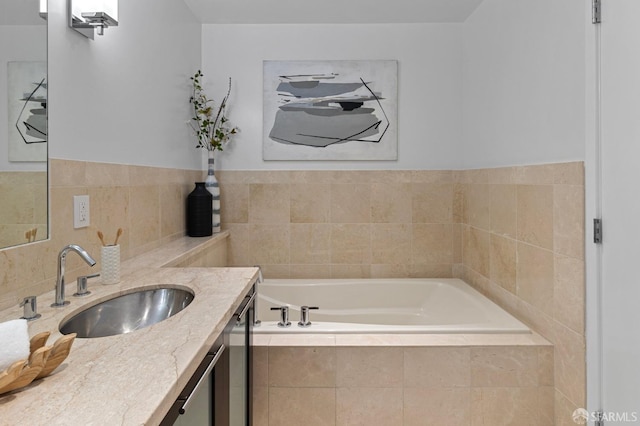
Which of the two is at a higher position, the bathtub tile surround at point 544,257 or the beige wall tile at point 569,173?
the beige wall tile at point 569,173

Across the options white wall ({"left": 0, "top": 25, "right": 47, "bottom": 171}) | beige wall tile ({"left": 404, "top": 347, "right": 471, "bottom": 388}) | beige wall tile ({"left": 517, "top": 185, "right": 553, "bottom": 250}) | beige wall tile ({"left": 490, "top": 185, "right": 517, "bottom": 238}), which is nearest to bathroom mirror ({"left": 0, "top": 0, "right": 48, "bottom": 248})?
white wall ({"left": 0, "top": 25, "right": 47, "bottom": 171})

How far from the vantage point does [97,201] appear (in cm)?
157

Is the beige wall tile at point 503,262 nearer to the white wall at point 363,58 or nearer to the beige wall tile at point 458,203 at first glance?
the beige wall tile at point 458,203

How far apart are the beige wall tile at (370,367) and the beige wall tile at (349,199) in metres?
1.35

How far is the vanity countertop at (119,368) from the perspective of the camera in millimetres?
592

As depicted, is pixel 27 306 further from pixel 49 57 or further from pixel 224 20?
pixel 224 20

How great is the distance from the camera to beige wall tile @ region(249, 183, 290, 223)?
2912 mm

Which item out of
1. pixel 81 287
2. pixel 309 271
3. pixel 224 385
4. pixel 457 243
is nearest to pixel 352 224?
pixel 309 271

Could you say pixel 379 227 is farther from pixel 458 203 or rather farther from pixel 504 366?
pixel 504 366

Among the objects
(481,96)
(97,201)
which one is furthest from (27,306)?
(481,96)

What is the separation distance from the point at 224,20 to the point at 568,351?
9.95ft

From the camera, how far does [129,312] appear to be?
1261 millimetres

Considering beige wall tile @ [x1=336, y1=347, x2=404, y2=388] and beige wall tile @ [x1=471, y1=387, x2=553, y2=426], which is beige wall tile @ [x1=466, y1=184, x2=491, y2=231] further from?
beige wall tile @ [x1=336, y1=347, x2=404, y2=388]

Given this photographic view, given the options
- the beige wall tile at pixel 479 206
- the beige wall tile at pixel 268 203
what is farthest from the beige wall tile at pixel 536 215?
the beige wall tile at pixel 268 203
